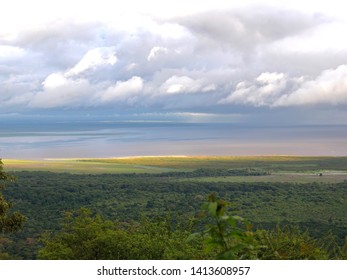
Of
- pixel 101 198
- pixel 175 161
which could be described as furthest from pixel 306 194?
pixel 175 161

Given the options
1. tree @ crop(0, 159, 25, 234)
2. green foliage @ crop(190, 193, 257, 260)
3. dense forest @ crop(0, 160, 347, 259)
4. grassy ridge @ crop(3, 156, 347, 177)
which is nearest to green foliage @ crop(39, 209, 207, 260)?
dense forest @ crop(0, 160, 347, 259)

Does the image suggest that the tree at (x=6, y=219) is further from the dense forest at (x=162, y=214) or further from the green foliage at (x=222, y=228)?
the green foliage at (x=222, y=228)

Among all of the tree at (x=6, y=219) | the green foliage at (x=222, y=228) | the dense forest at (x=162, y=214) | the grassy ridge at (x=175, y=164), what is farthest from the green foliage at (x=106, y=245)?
the grassy ridge at (x=175, y=164)

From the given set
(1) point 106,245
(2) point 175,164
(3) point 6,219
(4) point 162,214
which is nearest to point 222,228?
(1) point 106,245

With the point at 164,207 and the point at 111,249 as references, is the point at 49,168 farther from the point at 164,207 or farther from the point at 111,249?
the point at 111,249

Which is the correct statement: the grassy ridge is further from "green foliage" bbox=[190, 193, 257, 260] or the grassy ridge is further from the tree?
"green foliage" bbox=[190, 193, 257, 260]

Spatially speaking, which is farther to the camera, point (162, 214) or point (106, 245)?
point (162, 214)

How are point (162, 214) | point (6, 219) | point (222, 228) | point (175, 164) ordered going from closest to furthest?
point (222, 228)
point (6, 219)
point (162, 214)
point (175, 164)

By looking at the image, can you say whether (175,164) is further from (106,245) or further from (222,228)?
(222,228)
